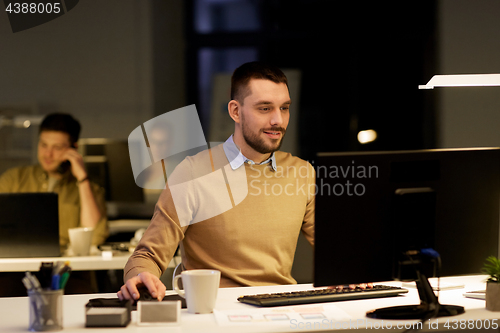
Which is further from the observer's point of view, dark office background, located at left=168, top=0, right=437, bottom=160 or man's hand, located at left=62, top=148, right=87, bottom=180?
dark office background, located at left=168, top=0, right=437, bottom=160

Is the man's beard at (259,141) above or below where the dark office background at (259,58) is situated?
below

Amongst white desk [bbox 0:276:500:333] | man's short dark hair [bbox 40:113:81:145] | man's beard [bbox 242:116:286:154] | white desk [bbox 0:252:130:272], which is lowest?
white desk [bbox 0:252:130:272]

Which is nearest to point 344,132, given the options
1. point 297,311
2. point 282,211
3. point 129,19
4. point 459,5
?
point 459,5

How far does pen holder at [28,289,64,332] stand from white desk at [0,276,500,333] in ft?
0.11

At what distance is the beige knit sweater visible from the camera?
169cm

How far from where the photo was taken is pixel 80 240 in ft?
8.69

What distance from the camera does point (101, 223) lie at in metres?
3.23

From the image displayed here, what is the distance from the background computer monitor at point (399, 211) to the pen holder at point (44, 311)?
56cm

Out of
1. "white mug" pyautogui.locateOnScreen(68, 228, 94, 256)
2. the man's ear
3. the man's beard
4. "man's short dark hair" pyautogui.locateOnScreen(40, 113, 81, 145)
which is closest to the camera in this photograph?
the man's beard

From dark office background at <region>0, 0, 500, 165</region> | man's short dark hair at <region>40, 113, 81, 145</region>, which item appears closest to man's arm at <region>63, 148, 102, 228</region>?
man's short dark hair at <region>40, 113, 81, 145</region>

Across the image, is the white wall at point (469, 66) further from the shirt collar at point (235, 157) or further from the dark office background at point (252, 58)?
the shirt collar at point (235, 157)

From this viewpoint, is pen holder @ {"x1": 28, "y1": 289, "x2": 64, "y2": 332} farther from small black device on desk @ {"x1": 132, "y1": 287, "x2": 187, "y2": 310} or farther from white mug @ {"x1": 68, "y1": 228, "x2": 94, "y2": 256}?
white mug @ {"x1": 68, "y1": 228, "x2": 94, "y2": 256}

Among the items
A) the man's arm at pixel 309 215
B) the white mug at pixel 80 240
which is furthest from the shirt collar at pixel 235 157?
the white mug at pixel 80 240

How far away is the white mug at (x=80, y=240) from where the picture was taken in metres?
2.64
